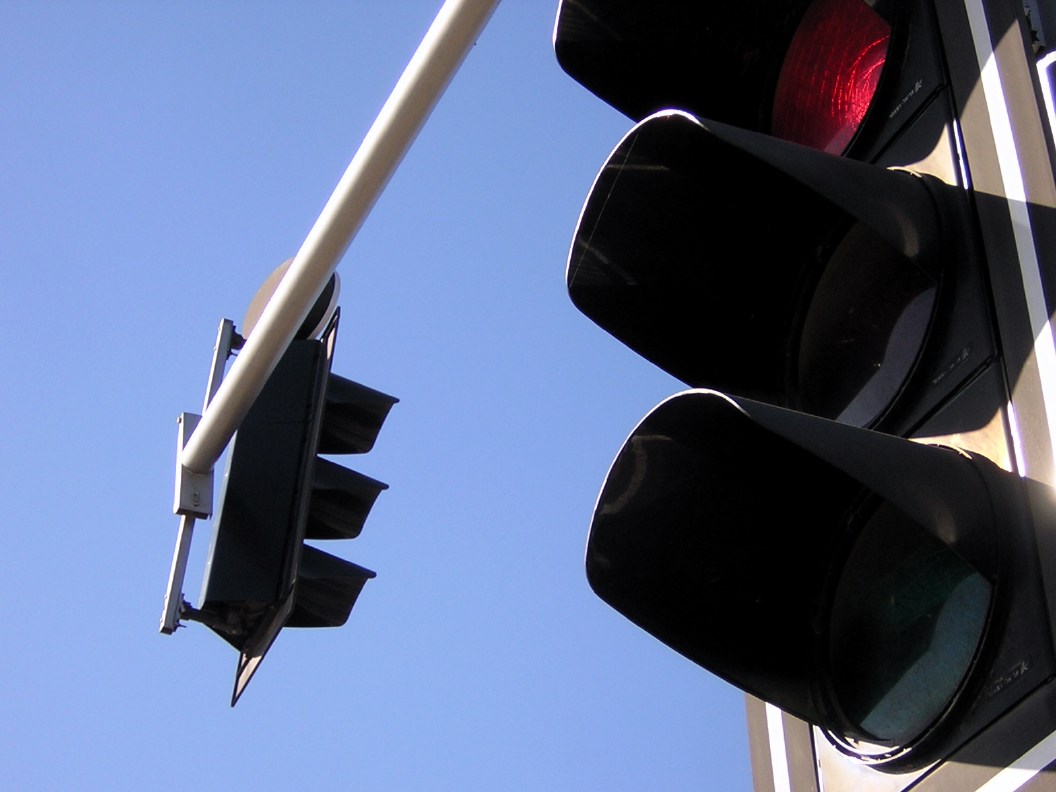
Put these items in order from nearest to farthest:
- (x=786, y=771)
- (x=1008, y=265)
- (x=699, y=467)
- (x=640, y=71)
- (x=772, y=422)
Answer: (x=772, y=422), (x=1008, y=265), (x=699, y=467), (x=786, y=771), (x=640, y=71)

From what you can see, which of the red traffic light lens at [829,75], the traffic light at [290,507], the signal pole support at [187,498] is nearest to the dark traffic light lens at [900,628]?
the red traffic light lens at [829,75]

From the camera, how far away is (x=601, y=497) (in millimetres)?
3283

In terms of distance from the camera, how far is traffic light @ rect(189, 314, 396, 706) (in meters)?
3.94

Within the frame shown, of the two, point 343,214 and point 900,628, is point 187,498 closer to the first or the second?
point 343,214

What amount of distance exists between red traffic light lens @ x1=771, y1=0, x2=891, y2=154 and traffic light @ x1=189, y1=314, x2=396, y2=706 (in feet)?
4.14

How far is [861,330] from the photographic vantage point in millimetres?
3688

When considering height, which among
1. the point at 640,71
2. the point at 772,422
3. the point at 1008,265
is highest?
the point at 640,71

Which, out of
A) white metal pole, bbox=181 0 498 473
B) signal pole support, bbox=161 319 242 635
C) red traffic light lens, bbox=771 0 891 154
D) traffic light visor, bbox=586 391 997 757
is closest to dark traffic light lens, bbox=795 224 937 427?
traffic light visor, bbox=586 391 997 757

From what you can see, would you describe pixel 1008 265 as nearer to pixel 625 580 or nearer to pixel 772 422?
pixel 772 422

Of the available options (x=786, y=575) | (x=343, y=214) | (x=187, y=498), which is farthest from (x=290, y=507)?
(x=786, y=575)

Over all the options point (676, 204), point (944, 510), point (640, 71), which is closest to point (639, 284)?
point (676, 204)

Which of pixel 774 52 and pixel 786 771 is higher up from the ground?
pixel 774 52

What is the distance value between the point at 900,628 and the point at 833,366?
71cm

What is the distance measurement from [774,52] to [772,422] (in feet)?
5.37
